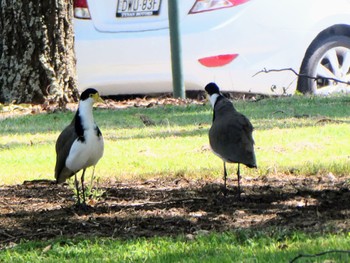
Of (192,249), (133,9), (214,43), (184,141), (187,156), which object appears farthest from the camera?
(133,9)

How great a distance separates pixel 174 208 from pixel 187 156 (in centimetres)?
211

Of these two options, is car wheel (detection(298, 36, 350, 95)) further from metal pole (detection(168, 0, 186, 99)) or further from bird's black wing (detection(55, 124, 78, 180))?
bird's black wing (detection(55, 124, 78, 180))

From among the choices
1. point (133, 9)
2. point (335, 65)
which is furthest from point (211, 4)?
point (335, 65)

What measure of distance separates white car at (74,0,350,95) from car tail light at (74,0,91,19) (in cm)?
1

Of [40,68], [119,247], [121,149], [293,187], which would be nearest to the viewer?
[119,247]

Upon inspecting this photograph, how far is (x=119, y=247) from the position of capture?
5.97 metres

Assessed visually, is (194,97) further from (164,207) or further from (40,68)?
(164,207)

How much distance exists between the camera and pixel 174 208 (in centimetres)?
702

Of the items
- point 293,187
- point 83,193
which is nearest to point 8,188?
point 83,193

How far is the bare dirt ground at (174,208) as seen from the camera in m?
6.44

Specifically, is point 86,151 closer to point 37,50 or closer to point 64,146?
point 64,146

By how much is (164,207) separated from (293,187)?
1.08 metres

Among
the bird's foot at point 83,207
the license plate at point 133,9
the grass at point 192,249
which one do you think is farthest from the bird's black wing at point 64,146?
the license plate at point 133,9

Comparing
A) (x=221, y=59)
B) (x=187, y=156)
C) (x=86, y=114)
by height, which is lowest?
(x=187, y=156)
